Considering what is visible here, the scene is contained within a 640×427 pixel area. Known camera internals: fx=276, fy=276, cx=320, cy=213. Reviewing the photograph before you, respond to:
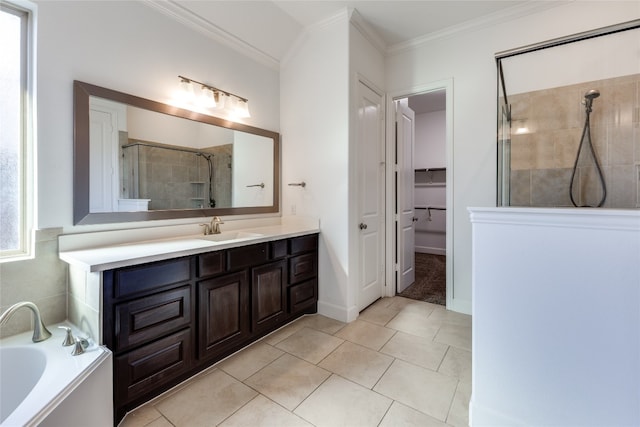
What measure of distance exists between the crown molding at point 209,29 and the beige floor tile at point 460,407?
332cm

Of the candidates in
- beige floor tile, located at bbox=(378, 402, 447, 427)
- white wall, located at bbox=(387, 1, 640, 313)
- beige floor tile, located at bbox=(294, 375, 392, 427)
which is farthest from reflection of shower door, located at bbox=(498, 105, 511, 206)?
beige floor tile, located at bbox=(294, 375, 392, 427)

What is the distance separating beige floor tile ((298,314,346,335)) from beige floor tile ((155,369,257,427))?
2.98ft

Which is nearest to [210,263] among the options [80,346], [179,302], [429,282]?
[179,302]

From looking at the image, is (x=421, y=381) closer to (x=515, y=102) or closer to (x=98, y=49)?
(x=515, y=102)

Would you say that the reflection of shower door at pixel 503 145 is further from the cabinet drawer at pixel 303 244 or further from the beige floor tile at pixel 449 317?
the cabinet drawer at pixel 303 244

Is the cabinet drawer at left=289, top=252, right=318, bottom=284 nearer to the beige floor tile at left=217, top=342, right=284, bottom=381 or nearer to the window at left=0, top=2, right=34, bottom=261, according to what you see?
the beige floor tile at left=217, top=342, right=284, bottom=381

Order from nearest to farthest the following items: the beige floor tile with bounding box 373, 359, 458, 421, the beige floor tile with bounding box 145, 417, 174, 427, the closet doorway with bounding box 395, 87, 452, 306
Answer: the beige floor tile with bounding box 145, 417, 174, 427
the beige floor tile with bounding box 373, 359, 458, 421
the closet doorway with bounding box 395, 87, 452, 306

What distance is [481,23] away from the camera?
2.72 metres

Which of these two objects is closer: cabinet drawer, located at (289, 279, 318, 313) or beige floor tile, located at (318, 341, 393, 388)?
beige floor tile, located at (318, 341, 393, 388)

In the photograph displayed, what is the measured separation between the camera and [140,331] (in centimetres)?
155

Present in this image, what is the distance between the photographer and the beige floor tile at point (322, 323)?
99.3 inches

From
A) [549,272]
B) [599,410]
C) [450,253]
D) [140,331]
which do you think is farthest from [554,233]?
[140,331]

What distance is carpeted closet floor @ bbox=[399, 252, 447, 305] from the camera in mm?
3300

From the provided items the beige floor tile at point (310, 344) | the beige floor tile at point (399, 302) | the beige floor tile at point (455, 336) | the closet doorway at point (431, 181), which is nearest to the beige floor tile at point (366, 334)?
the beige floor tile at point (310, 344)
